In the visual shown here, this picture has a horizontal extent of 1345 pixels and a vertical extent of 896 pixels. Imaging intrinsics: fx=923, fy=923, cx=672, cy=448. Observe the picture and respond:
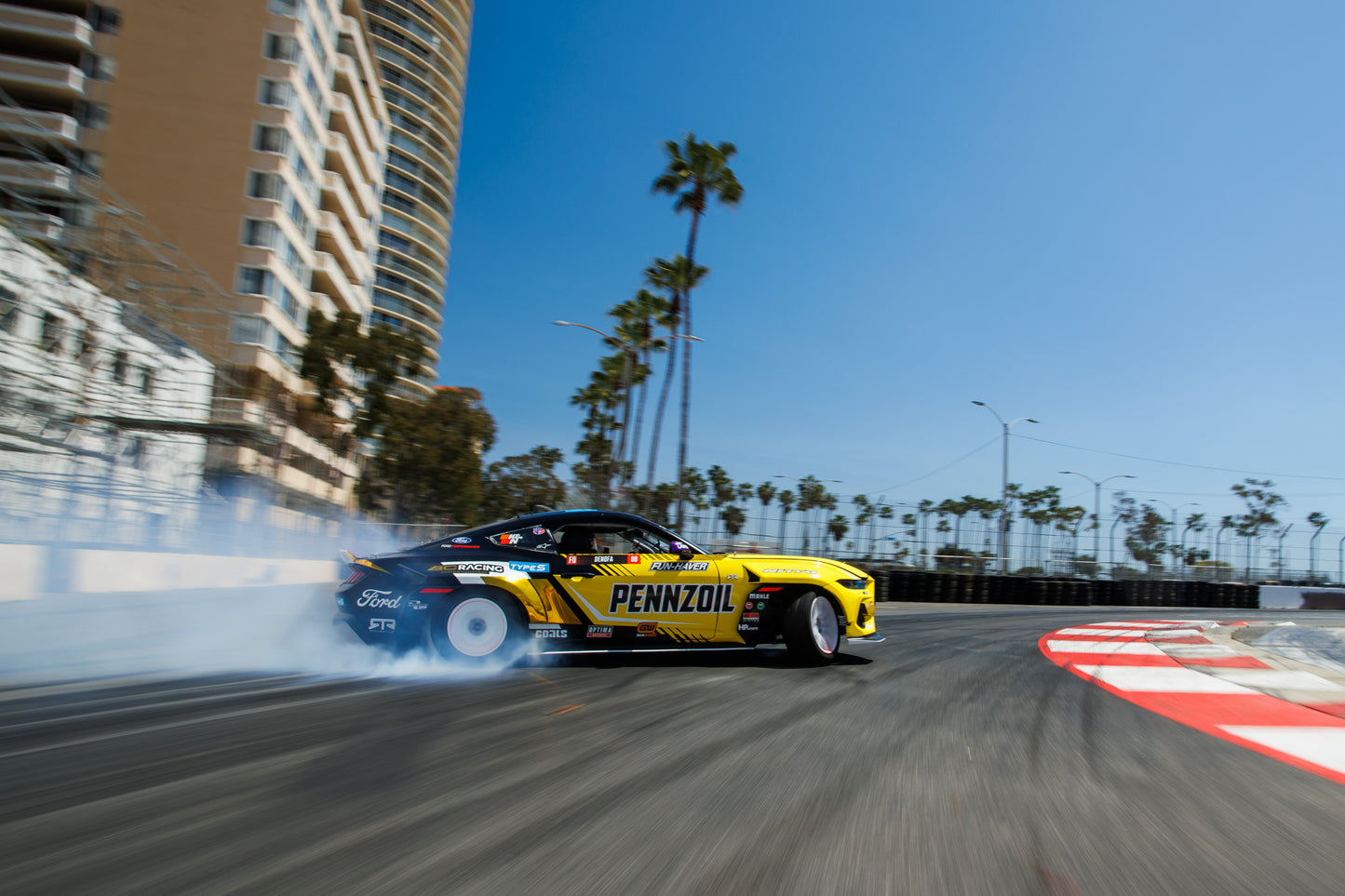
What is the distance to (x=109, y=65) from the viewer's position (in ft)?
145

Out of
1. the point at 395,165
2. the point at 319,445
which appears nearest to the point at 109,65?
the point at 319,445

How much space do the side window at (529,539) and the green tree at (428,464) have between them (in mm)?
34341

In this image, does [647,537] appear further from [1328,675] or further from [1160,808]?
[1328,675]

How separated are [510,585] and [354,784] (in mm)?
3672

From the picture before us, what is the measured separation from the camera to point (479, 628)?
293 inches

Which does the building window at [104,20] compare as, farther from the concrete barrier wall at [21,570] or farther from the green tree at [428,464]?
the concrete barrier wall at [21,570]

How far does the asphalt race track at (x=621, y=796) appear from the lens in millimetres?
2877

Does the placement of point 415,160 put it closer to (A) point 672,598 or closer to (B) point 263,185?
(B) point 263,185

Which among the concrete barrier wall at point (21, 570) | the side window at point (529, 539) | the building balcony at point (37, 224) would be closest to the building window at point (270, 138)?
the building balcony at point (37, 224)

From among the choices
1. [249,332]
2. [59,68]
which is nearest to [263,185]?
[249,332]

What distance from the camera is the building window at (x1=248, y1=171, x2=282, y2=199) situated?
4203 cm

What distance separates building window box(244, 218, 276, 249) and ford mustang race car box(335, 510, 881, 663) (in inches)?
1537

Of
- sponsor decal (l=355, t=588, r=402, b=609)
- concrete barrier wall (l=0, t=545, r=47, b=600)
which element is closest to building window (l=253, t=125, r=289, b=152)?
concrete barrier wall (l=0, t=545, r=47, b=600)

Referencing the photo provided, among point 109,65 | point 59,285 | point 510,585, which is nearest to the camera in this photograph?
point 510,585
